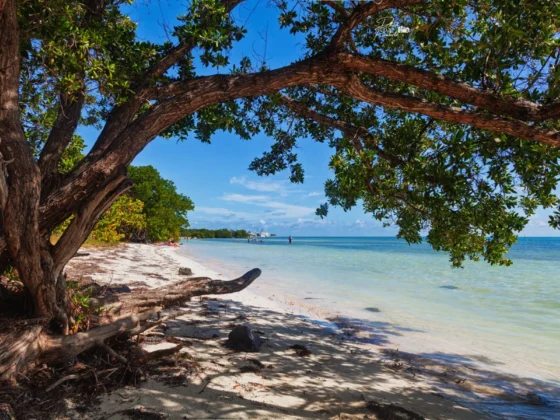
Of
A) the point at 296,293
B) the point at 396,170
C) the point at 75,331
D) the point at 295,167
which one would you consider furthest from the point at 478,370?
the point at 296,293

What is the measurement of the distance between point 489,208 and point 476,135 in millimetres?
1109

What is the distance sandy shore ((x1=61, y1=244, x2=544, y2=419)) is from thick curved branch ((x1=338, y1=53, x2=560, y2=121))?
10.8ft

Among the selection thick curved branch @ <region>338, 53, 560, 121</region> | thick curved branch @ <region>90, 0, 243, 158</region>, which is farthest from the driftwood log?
thick curved branch @ <region>338, 53, 560, 121</region>

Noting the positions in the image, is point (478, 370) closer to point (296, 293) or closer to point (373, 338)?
point (373, 338)

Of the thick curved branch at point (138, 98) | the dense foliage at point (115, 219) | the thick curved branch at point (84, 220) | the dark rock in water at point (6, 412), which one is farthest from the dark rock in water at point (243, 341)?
the dense foliage at point (115, 219)

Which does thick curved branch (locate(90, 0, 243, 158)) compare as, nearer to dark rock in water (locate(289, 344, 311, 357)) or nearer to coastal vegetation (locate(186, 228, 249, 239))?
dark rock in water (locate(289, 344, 311, 357))

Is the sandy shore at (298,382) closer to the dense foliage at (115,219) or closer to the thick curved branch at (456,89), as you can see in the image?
the thick curved branch at (456,89)

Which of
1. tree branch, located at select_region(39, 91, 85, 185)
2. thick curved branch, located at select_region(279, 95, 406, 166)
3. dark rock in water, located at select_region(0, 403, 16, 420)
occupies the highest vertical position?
thick curved branch, located at select_region(279, 95, 406, 166)

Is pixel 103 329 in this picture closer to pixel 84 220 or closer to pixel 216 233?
pixel 84 220

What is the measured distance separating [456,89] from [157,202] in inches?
1588

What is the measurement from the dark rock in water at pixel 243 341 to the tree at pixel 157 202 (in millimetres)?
34978

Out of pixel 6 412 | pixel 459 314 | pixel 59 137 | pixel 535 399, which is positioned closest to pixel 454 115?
pixel 535 399

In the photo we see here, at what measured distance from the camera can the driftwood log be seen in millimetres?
2793

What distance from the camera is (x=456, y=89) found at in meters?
3.41
